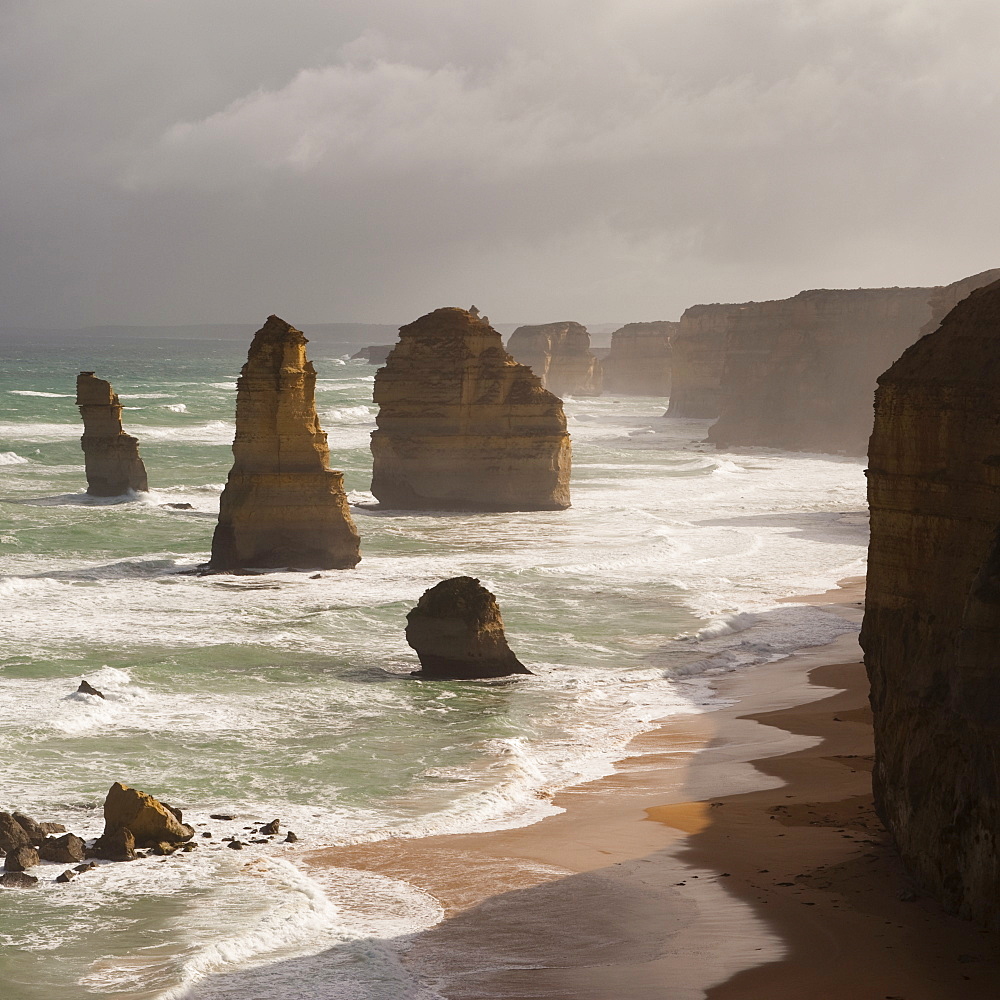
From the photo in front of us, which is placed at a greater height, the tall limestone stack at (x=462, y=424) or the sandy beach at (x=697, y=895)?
the tall limestone stack at (x=462, y=424)

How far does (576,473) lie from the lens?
60094 millimetres

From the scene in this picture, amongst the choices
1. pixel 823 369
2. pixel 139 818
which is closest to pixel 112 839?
pixel 139 818

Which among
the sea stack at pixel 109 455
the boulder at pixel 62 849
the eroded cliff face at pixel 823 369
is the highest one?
the eroded cliff face at pixel 823 369

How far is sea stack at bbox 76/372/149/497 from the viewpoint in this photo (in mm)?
44719

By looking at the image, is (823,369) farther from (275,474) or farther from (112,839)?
(112,839)

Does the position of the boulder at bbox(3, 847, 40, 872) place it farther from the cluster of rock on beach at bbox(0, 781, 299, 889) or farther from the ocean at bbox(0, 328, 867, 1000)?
the ocean at bbox(0, 328, 867, 1000)

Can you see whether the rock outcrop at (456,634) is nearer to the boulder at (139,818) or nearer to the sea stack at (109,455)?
the boulder at (139,818)

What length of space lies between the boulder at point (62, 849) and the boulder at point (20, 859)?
20 centimetres

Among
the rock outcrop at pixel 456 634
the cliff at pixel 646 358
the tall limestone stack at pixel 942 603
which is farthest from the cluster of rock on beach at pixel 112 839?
the cliff at pixel 646 358

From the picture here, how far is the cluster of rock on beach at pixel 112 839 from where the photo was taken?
13.1 meters

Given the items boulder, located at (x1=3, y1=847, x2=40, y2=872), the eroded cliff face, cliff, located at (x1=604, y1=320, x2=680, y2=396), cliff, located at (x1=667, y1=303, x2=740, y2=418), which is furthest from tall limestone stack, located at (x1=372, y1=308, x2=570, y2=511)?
cliff, located at (x1=604, y1=320, x2=680, y2=396)

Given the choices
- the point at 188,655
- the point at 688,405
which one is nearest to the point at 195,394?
the point at 688,405

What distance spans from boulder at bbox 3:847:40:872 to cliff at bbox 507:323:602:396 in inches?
4839

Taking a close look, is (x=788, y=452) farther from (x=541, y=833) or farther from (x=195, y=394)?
→ (x=541, y=833)
